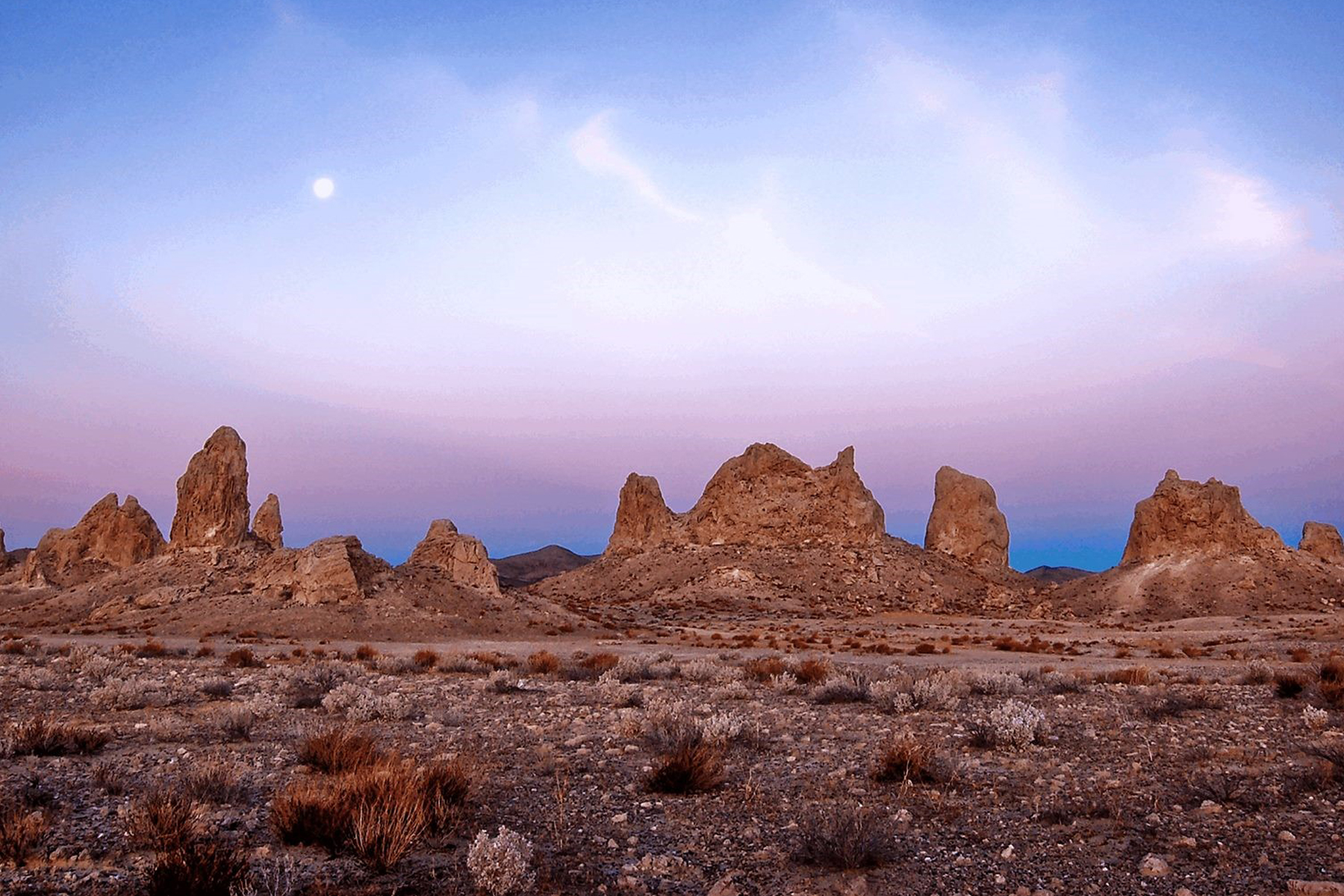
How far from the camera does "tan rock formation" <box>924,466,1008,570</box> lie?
87375 mm

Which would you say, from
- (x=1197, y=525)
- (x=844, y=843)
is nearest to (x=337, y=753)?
(x=844, y=843)

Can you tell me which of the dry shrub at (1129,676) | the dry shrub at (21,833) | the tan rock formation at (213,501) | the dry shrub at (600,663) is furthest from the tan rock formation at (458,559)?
the dry shrub at (21,833)

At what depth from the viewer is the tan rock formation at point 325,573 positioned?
43.7 meters

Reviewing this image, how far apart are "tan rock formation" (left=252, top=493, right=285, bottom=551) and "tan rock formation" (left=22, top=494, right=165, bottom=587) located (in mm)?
9899

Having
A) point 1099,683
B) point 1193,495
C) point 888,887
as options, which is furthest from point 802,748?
point 1193,495

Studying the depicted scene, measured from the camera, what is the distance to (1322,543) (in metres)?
75.6

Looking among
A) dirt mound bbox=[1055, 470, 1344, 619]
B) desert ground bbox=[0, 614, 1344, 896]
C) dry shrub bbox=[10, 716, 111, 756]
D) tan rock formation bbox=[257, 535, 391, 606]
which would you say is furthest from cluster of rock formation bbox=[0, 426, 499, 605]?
dirt mound bbox=[1055, 470, 1344, 619]

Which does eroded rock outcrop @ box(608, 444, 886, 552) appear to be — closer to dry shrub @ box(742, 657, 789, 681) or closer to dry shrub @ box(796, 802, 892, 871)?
dry shrub @ box(742, 657, 789, 681)

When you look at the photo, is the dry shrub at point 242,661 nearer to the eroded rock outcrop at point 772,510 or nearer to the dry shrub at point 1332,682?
the dry shrub at point 1332,682

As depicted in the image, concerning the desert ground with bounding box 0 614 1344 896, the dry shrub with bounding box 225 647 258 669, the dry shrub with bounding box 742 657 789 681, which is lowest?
the dry shrub with bounding box 225 647 258 669

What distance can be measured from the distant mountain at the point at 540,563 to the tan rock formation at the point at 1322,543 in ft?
401

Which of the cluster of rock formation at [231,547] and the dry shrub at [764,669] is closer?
the dry shrub at [764,669]

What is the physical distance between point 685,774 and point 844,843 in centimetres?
224

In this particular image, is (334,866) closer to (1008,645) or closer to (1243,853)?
(1243,853)
